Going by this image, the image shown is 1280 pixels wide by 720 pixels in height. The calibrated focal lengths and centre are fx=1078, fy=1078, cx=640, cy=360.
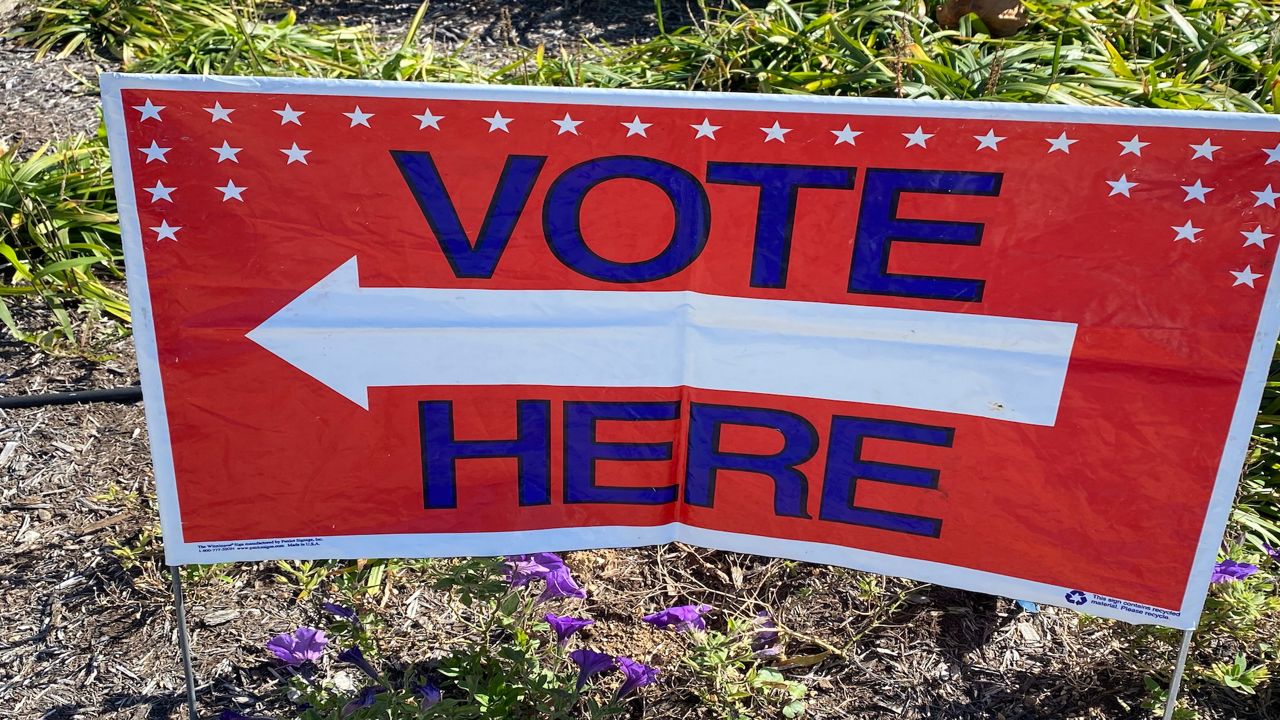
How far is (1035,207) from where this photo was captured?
6.54 ft

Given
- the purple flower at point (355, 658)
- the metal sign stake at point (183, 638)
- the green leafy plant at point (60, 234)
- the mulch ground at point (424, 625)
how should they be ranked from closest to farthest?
the metal sign stake at point (183, 638) < the purple flower at point (355, 658) < the mulch ground at point (424, 625) < the green leafy plant at point (60, 234)

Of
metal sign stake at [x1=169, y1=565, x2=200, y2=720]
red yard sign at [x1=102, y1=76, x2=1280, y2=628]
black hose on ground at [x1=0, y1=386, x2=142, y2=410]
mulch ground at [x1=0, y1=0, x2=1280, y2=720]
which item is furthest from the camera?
black hose on ground at [x1=0, y1=386, x2=142, y2=410]

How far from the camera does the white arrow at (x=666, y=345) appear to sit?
2.12 metres

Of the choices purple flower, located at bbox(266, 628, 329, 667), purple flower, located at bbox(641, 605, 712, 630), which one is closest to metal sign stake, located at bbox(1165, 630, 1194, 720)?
purple flower, located at bbox(641, 605, 712, 630)

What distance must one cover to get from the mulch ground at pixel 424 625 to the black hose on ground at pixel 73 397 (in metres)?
0.09

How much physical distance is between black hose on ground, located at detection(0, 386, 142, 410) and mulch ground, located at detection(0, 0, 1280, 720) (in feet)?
0.31

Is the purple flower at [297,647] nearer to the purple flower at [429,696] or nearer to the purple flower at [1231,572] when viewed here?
the purple flower at [429,696]

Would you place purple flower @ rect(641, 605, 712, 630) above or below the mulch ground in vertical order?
above

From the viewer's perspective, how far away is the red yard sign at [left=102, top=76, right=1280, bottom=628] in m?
1.97

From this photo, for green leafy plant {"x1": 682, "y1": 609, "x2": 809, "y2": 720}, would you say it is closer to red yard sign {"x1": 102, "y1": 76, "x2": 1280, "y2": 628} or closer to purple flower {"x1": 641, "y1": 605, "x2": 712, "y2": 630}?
purple flower {"x1": 641, "y1": 605, "x2": 712, "y2": 630}

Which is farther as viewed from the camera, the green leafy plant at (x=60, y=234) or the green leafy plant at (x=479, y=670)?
the green leafy plant at (x=60, y=234)

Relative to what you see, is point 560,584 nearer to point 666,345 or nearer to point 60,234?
point 666,345

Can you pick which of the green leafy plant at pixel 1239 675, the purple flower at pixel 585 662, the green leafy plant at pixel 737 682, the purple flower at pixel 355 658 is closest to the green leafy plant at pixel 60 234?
the purple flower at pixel 355 658

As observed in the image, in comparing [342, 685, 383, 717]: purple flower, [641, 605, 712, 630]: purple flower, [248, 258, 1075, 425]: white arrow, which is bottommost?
[342, 685, 383, 717]: purple flower
